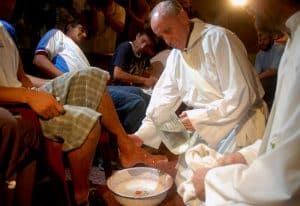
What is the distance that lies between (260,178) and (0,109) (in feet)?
3.80

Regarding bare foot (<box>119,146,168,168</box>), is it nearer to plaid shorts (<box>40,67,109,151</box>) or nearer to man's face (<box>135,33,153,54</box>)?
plaid shorts (<box>40,67,109,151</box>)

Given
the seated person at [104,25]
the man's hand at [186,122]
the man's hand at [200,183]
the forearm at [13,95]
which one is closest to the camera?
the man's hand at [200,183]

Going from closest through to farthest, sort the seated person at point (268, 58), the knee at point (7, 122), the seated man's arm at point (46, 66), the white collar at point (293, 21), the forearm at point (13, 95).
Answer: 1. the white collar at point (293, 21)
2. the knee at point (7, 122)
3. the forearm at point (13, 95)
4. the seated man's arm at point (46, 66)
5. the seated person at point (268, 58)

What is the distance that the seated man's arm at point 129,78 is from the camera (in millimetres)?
3633

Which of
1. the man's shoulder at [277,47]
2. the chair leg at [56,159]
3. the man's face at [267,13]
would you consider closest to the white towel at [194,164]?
the man's face at [267,13]

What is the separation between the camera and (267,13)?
1035mm

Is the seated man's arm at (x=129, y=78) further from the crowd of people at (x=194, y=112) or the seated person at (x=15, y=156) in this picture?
the seated person at (x=15, y=156)

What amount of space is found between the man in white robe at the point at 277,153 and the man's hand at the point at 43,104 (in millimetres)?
993

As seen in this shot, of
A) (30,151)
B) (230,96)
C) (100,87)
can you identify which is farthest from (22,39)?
(230,96)

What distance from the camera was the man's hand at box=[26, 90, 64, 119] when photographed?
1847mm

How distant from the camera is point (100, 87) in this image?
2.17 meters

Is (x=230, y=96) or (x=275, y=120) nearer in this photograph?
(x=275, y=120)

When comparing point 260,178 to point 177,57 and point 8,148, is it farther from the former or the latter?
point 177,57

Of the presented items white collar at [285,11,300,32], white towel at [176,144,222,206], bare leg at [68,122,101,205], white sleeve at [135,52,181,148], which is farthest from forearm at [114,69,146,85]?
white collar at [285,11,300,32]
